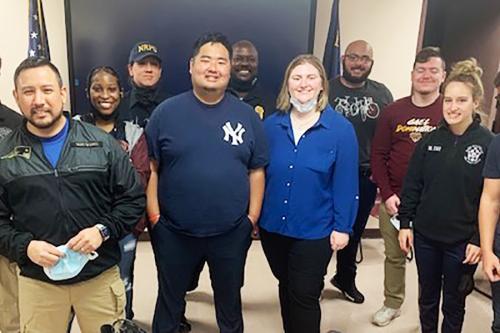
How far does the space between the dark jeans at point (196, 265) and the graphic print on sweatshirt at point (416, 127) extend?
1.01 m

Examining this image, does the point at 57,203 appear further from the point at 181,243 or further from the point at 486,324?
the point at 486,324

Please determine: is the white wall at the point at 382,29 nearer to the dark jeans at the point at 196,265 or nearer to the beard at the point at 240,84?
the beard at the point at 240,84

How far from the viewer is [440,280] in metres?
2.17

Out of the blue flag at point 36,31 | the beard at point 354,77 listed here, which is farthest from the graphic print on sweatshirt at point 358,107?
the blue flag at point 36,31

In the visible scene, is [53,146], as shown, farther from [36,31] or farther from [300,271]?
[36,31]

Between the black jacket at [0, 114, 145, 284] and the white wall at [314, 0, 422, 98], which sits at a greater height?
the white wall at [314, 0, 422, 98]

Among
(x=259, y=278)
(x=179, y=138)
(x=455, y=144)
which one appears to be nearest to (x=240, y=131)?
(x=179, y=138)

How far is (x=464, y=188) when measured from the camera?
77.6 inches

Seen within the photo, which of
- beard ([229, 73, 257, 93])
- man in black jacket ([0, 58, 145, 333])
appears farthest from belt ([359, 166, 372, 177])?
man in black jacket ([0, 58, 145, 333])

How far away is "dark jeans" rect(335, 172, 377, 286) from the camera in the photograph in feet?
9.60

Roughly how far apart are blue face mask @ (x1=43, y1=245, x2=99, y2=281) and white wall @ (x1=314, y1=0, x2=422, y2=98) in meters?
2.81

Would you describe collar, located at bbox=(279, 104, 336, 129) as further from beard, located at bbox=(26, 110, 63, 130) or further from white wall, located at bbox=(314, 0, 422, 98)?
white wall, located at bbox=(314, 0, 422, 98)

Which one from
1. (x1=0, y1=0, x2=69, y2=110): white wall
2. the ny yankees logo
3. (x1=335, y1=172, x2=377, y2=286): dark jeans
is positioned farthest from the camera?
(x1=0, y1=0, x2=69, y2=110): white wall

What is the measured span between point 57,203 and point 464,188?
1607mm
